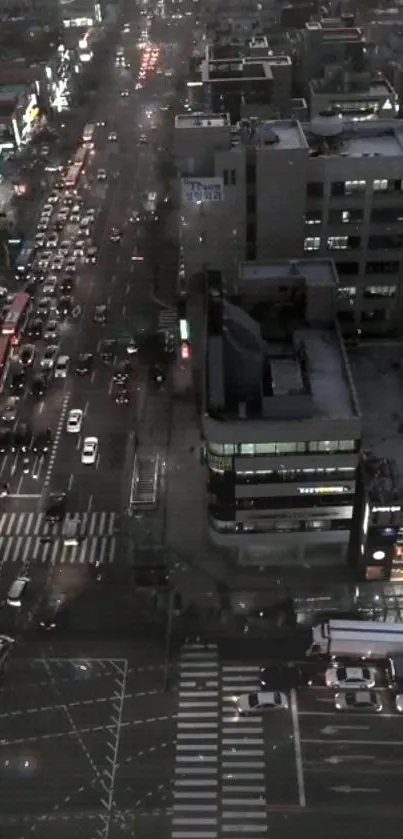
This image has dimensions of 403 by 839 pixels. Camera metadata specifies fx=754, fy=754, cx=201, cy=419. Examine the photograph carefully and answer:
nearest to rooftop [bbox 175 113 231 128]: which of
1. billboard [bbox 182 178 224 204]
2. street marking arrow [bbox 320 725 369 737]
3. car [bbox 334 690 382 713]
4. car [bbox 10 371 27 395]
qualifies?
billboard [bbox 182 178 224 204]

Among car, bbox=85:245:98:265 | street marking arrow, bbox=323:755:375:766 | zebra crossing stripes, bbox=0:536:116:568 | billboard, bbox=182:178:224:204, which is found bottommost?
street marking arrow, bbox=323:755:375:766

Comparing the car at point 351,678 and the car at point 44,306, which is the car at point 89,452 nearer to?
the car at point 44,306

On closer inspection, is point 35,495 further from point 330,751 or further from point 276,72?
point 276,72

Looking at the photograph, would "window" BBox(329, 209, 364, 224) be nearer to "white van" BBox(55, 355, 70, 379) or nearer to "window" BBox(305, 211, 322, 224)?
"window" BBox(305, 211, 322, 224)

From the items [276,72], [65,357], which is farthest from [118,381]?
[276,72]

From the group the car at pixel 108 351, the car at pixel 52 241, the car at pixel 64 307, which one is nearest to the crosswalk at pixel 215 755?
the car at pixel 108 351

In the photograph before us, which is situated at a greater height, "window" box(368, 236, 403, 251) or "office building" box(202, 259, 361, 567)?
"window" box(368, 236, 403, 251)
